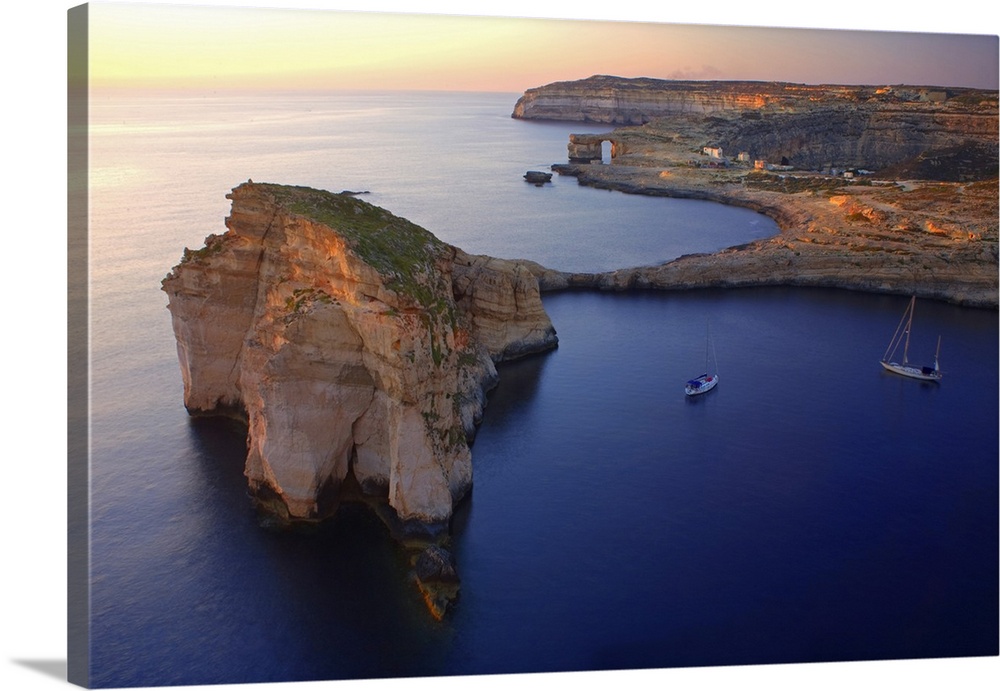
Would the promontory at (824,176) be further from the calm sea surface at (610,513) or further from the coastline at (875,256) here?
the calm sea surface at (610,513)

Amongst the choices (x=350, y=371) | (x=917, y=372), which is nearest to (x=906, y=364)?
(x=917, y=372)

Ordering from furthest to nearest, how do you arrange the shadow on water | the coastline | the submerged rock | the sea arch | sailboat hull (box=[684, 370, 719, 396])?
1. the sea arch
2. the submerged rock
3. the coastline
4. sailboat hull (box=[684, 370, 719, 396])
5. the shadow on water

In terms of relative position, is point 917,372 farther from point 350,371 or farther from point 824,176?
point 824,176

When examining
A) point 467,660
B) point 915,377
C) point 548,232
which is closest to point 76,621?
point 467,660

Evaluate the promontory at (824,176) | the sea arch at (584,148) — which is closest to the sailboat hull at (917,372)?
the promontory at (824,176)

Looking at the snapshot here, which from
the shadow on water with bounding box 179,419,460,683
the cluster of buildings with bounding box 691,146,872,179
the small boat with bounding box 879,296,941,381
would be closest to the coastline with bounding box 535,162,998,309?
the small boat with bounding box 879,296,941,381

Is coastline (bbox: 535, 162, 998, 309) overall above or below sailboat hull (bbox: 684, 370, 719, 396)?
above

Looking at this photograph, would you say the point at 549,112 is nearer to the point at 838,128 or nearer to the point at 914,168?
the point at 838,128

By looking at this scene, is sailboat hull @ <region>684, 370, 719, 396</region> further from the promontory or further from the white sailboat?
the promontory

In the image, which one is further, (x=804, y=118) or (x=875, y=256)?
(x=804, y=118)
